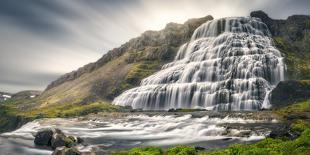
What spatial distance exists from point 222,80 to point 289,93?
36.9 metres

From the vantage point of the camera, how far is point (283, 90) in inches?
4712

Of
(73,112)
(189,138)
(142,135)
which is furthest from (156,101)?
(189,138)

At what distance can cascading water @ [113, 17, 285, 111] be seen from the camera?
13300 centimetres

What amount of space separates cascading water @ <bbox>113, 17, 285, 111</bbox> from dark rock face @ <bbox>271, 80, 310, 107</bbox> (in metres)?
3.99

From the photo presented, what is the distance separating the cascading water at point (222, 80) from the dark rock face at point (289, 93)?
3985 mm

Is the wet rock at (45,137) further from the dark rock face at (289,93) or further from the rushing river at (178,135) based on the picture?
the dark rock face at (289,93)

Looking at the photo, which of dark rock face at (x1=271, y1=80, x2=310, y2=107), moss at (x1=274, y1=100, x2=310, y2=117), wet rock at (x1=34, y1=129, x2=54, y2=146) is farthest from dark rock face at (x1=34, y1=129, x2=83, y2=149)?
dark rock face at (x1=271, y1=80, x2=310, y2=107)

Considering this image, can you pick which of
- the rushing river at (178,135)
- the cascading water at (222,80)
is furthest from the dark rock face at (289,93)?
the rushing river at (178,135)

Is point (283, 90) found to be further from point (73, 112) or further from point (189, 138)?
point (73, 112)

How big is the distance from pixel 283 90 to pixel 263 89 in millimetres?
13691

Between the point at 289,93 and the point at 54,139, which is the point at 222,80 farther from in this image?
the point at 54,139

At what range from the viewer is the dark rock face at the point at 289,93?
4619 inches

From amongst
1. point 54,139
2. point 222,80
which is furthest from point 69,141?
point 222,80

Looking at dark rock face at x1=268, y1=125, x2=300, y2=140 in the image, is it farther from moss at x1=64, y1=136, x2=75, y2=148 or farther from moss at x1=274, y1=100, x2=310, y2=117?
moss at x1=64, y1=136, x2=75, y2=148
